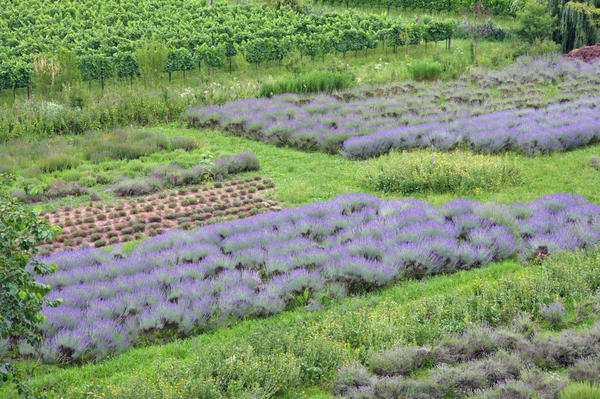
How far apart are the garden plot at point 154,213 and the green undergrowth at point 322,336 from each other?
12.6ft

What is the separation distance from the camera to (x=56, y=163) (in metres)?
13.1

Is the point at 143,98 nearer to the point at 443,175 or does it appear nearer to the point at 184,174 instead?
the point at 184,174

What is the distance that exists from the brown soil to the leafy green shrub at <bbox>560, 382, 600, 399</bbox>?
22260 mm

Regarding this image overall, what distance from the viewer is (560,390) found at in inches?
199

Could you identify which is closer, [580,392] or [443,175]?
[580,392]

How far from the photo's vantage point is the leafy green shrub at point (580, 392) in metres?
4.84

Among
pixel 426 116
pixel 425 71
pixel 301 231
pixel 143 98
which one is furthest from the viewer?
pixel 425 71

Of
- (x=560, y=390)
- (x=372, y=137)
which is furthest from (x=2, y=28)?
→ (x=560, y=390)

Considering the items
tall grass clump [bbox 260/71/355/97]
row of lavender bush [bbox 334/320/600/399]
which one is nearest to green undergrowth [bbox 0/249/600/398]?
row of lavender bush [bbox 334/320/600/399]

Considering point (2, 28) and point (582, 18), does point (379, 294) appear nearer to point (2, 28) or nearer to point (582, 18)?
point (582, 18)

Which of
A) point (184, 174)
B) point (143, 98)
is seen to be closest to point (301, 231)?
point (184, 174)

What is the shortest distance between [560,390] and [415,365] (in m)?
1.39

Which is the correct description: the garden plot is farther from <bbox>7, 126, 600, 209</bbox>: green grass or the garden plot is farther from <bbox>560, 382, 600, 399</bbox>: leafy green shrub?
<bbox>560, 382, 600, 399</bbox>: leafy green shrub

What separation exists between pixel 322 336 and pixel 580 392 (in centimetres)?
242
